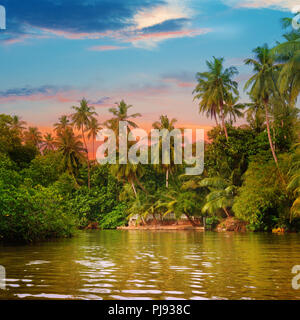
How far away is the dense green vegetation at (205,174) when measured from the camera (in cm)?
2353

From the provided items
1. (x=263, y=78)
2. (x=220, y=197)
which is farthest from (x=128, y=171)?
(x=263, y=78)

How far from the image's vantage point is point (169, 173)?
53344 mm

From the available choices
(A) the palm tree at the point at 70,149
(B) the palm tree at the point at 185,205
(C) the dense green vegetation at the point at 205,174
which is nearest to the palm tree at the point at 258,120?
(C) the dense green vegetation at the point at 205,174

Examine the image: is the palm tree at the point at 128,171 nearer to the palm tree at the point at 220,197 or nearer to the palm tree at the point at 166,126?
the palm tree at the point at 166,126

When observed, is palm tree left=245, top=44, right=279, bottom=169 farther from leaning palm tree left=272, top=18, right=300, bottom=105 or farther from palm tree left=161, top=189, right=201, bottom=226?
palm tree left=161, top=189, right=201, bottom=226

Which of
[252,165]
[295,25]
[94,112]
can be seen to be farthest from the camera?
[94,112]

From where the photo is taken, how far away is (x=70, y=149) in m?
57.8

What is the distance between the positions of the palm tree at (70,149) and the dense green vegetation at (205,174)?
0.42 feet

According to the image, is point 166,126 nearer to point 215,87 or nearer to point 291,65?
point 215,87

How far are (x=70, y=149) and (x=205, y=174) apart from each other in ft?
61.1

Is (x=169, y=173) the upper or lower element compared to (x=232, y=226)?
upper
